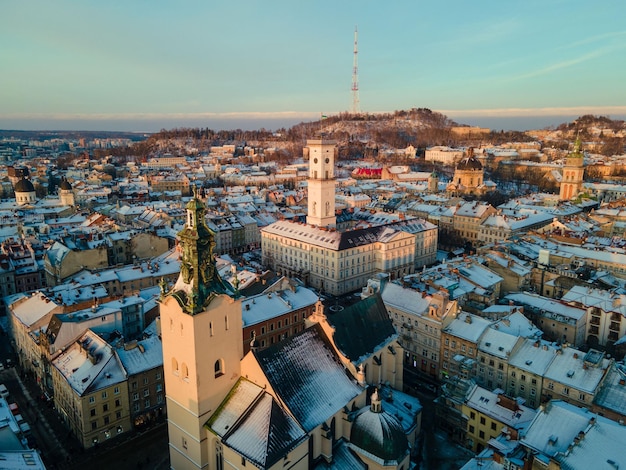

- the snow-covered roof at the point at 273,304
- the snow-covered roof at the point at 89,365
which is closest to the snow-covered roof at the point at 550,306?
the snow-covered roof at the point at 273,304

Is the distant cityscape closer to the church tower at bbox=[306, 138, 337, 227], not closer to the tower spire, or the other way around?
the tower spire

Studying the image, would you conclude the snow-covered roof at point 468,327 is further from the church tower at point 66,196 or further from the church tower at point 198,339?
the church tower at point 66,196

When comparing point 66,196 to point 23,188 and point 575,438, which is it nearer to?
point 23,188

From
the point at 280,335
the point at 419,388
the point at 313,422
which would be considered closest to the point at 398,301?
the point at 419,388

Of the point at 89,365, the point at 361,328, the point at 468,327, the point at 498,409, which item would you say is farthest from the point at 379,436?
the point at 89,365

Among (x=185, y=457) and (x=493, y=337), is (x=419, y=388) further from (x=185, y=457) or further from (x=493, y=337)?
(x=185, y=457)

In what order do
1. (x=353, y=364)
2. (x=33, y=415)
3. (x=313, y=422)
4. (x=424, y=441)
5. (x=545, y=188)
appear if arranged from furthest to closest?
(x=545, y=188) → (x=33, y=415) → (x=424, y=441) → (x=353, y=364) → (x=313, y=422)
